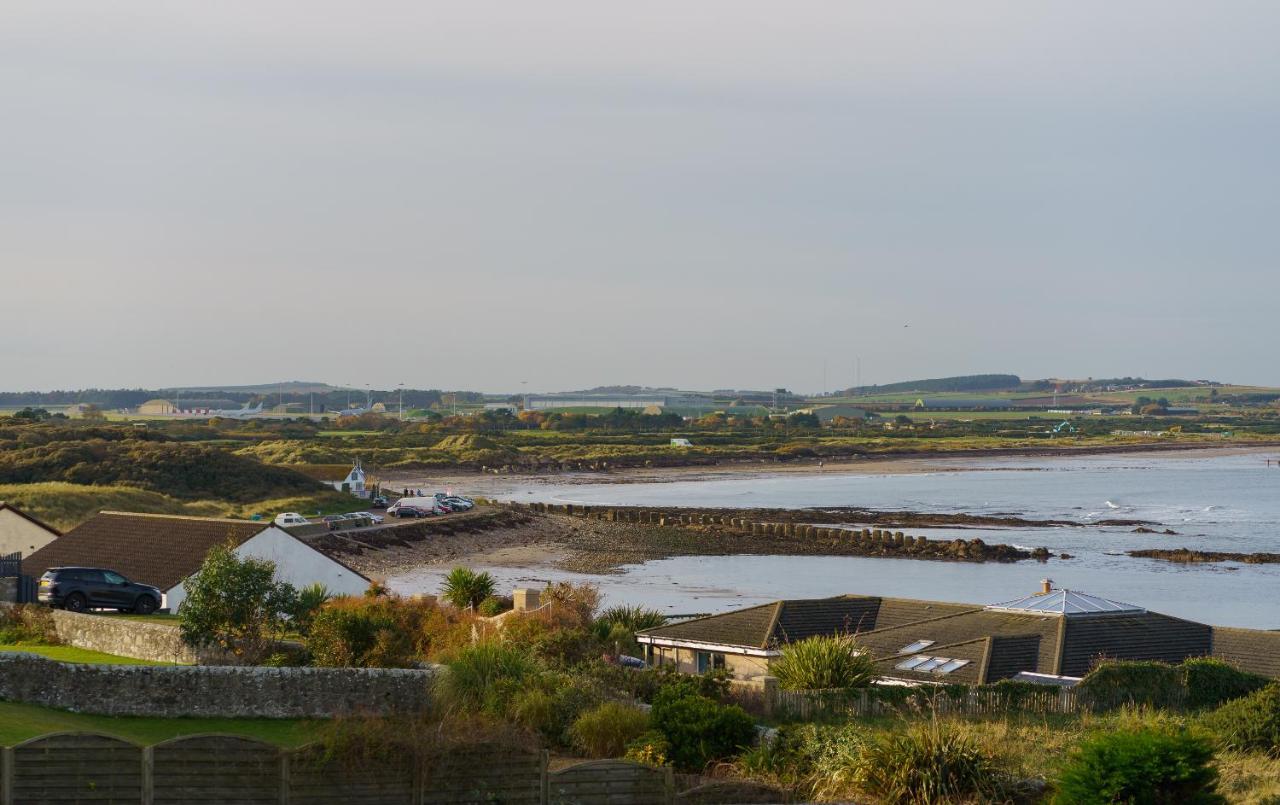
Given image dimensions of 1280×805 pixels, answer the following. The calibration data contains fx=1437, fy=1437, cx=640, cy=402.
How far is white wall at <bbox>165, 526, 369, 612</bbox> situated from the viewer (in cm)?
3228

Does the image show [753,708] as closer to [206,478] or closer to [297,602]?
[297,602]

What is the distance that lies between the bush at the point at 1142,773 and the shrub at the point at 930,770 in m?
1.03

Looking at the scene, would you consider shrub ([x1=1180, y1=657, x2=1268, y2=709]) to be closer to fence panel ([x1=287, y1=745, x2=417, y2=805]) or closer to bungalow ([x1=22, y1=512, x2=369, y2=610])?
fence panel ([x1=287, y1=745, x2=417, y2=805])

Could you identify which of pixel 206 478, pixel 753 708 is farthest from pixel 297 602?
pixel 206 478

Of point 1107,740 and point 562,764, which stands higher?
point 1107,740

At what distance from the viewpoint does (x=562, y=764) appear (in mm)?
16781

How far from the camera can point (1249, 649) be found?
85.3ft

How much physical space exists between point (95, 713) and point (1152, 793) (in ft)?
44.5

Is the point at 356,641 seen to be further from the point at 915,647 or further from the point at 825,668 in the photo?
the point at 915,647

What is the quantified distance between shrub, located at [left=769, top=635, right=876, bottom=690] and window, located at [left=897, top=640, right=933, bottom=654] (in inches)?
144

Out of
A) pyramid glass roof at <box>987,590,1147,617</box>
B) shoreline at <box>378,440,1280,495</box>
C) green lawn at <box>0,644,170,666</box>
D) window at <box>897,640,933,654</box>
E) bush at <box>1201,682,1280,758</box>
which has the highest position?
pyramid glass roof at <box>987,590,1147,617</box>

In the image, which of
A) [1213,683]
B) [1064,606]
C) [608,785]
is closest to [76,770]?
[608,785]

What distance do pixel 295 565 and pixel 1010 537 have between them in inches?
2052

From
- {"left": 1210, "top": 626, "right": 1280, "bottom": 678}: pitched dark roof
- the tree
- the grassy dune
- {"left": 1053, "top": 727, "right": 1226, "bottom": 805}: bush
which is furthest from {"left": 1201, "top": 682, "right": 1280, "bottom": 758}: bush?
the grassy dune
